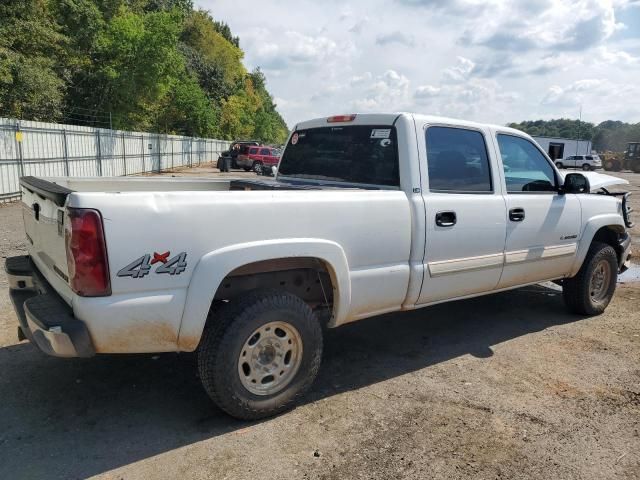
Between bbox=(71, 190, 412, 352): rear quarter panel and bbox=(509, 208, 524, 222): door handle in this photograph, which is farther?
bbox=(509, 208, 524, 222): door handle

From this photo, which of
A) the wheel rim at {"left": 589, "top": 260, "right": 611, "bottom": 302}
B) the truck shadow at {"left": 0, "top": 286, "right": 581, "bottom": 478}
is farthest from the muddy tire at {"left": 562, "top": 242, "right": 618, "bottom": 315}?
the truck shadow at {"left": 0, "top": 286, "right": 581, "bottom": 478}

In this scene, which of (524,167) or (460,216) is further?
(524,167)

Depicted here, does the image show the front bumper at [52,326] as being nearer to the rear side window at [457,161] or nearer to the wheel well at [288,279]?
the wheel well at [288,279]

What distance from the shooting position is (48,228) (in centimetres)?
315

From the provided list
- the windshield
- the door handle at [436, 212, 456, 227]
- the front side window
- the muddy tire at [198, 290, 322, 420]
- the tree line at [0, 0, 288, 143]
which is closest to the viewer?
the muddy tire at [198, 290, 322, 420]

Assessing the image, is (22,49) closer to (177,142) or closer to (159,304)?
(177,142)

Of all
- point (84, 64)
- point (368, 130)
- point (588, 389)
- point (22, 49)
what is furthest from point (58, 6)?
point (588, 389)

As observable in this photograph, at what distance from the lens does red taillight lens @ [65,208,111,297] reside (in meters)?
2.60

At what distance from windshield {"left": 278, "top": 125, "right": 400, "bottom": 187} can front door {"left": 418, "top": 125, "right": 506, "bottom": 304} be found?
0.31 meters

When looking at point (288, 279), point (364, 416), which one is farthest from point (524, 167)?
point (364, 416)

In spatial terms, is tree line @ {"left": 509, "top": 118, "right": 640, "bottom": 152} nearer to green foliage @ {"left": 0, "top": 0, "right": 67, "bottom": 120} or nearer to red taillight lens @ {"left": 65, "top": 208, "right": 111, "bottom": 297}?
green foliage @ {"left": 0, "top": 0, "right": 67, "bottom": 120}

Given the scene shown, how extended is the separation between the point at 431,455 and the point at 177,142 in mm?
34702

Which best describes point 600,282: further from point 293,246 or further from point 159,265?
point 159,265

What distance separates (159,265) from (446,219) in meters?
2.21
